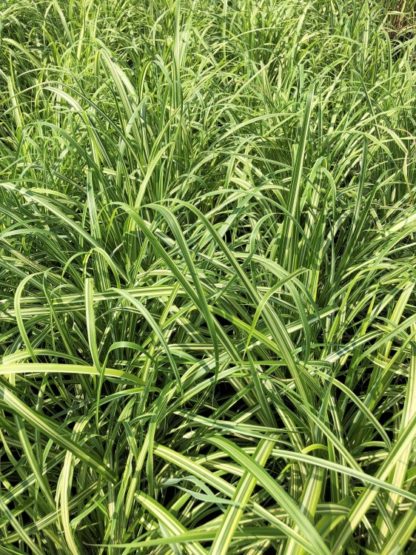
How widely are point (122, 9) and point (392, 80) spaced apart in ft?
4.28

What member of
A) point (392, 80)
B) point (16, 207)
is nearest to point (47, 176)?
point (16, 207)

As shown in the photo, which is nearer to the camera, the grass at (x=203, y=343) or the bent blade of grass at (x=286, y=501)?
the bent blade of grass at (x=286, y=501)

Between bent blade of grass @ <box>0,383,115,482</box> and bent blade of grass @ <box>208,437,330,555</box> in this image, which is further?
bent blade of grass @ <box>0,383,115,482</box>

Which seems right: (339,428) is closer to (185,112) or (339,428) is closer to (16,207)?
(16,207)

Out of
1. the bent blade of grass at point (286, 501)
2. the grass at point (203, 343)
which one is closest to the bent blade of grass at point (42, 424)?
the grass at point (203, 343)

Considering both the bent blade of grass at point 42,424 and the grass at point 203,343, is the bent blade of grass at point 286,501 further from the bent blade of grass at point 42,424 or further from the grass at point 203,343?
the bent blade of grass at point 42,424

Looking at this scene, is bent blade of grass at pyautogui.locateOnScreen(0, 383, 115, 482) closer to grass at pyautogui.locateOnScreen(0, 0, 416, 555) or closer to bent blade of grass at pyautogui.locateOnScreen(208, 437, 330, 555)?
grass at pyautogui.locateOnScreen(0, 0, 416, 555)

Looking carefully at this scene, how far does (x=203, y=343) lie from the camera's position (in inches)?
45.3

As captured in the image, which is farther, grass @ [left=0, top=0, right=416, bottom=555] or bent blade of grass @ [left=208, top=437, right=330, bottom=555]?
grass @ [left=0, top=0, right=416, bottom=555]

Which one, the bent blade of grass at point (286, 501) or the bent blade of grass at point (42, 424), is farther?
the bent blade of grass at point (42, 424)

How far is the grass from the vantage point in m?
0.90

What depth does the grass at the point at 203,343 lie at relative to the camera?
2.95 feet

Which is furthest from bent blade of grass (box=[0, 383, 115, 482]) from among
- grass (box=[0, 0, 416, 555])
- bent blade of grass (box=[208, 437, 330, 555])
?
bent blade of grass (box=[208, 437, 330, 555])

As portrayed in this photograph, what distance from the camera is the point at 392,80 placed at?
6.82ft
